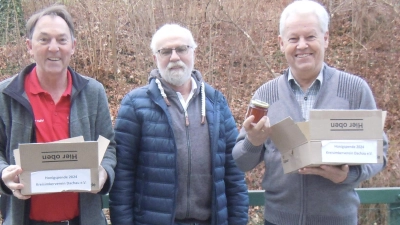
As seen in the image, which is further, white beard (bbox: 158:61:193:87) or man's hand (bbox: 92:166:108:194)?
white beard (bbox: 158:61:193:87)

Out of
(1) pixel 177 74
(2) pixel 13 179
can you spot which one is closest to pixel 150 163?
(1) pixel 177 74

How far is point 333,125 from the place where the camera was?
2.37 metres

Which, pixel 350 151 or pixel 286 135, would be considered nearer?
pixel 350 151

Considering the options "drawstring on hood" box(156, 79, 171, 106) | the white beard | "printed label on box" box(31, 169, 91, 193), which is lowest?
"printed label on box" box(31, 169, 91, 193)

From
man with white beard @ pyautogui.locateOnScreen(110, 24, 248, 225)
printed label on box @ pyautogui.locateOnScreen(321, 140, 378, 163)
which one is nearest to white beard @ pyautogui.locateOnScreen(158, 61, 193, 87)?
man with white beard @ pyautogui.locateOnScreen(110, 24, 248, 225)

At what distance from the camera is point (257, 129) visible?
8.00 feet

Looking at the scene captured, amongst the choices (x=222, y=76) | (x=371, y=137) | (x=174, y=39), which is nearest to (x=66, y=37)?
(x=174, y=39)

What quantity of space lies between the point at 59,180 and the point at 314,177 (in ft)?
4.55

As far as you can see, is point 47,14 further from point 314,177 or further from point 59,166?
point 314,177

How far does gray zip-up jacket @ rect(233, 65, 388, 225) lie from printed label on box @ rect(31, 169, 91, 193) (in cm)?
89

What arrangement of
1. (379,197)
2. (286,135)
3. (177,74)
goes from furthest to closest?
(379,197) < (177,74) < (286,135)

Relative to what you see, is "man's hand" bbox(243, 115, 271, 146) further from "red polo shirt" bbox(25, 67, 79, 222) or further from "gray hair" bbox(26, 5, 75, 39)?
"gray hair" bbox(26, 5, 75, 39)

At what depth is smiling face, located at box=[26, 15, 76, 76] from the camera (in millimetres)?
2646

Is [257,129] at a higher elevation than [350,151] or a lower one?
higher
